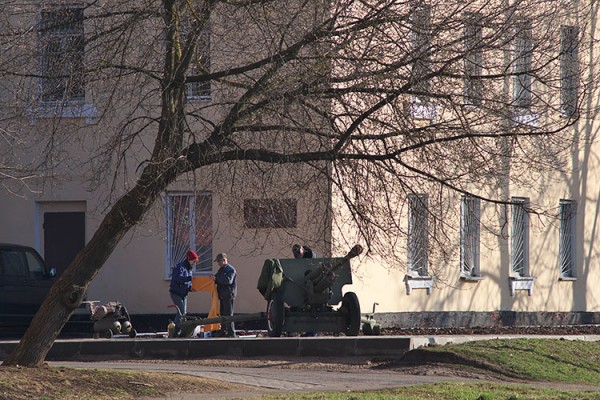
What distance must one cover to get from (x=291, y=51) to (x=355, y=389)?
401 cm

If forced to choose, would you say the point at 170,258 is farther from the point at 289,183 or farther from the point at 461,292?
the point at 289,183

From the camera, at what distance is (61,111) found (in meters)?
14.2

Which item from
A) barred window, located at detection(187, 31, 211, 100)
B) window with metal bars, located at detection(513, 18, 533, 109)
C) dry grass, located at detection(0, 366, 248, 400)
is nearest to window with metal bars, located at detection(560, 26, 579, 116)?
window with metal bars, located at detection(513, 18, 533, 109)

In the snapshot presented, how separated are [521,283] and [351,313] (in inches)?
427

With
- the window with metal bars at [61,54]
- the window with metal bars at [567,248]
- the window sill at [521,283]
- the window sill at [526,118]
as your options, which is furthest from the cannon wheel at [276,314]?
the window with metal bars at [567,248]

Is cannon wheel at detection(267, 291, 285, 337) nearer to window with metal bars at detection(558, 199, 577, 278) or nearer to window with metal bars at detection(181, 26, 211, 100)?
window with metal bars at detection(181, 26, 211, 100)

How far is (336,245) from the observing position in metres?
15.0

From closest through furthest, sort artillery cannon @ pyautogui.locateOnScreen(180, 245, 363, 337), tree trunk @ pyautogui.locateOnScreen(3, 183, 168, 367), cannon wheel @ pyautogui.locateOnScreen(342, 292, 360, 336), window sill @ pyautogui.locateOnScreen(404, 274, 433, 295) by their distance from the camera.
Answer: tree trunk @ pyautogui.locateOnScreen(3, 183, 168, 367), artillery cannon @ pyautogui.locateOnScreen(180, 245, 363, 337), cannon wheel @ pyautogui.locateOnScreen(342, 292, 360, 336), window sill @ pyautogui.locateOnScreen(404, 274, 433, 295)

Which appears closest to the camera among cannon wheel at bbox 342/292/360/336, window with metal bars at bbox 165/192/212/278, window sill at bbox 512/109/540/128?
window sill at bbox 512/109/540/128

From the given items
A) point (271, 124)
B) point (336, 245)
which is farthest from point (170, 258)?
point (271, 124)

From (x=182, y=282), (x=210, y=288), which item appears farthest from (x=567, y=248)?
(x=182, y=282)

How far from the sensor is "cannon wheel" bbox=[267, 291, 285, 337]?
66.5 feet

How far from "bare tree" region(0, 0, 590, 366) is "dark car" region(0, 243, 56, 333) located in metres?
9.82

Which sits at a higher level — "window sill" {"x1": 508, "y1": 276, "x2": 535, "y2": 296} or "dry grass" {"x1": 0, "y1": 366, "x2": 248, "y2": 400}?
"window sill" {"x1": 508, "y1": 276, "x2": 535, "y2": 296}
